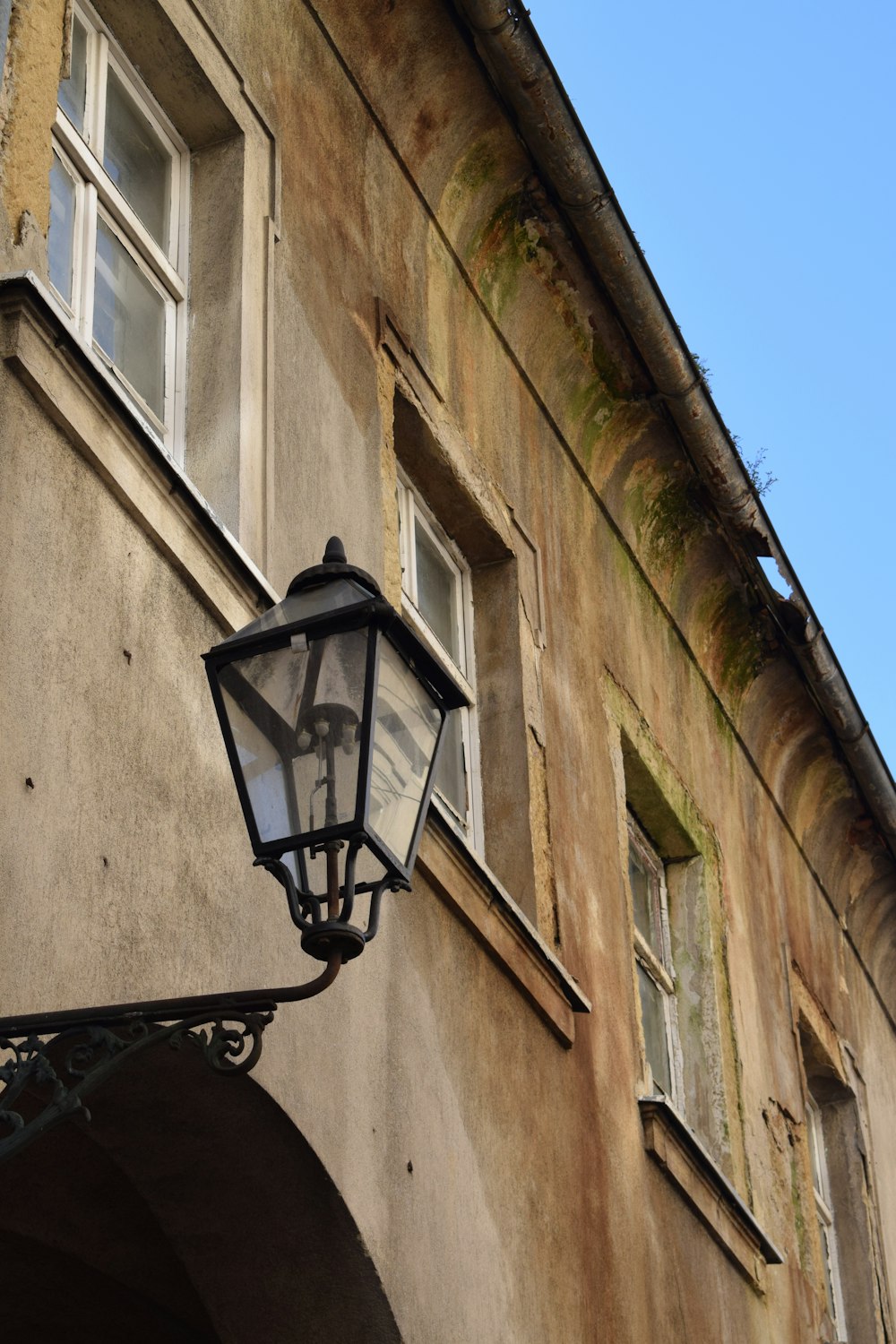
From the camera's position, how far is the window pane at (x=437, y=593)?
709cm

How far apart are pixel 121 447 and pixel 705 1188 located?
3.99 m

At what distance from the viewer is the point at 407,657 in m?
3.69

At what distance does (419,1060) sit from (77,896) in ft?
5.48

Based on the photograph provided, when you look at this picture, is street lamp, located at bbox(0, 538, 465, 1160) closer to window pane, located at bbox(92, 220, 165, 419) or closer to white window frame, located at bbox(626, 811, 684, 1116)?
window pane, located at bbox(92, 220, 165, 419)

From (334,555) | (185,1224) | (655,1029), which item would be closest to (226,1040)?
(334,555)

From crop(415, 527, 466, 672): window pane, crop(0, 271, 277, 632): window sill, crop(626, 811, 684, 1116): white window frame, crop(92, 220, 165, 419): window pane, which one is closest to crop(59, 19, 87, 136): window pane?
crop(92, 220, 165, 419): window pane

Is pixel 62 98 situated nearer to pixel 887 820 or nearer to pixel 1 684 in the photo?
pixel 1 684

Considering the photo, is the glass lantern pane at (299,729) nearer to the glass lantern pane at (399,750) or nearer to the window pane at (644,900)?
the glass lantern pane at (399,750)

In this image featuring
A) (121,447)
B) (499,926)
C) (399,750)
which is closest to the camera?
(399,750)

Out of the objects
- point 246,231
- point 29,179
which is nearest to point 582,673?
point 246,231

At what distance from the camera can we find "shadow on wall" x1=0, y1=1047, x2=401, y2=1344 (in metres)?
4.66

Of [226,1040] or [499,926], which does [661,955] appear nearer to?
[499,926]

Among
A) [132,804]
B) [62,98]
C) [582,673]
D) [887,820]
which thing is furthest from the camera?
[887,820]

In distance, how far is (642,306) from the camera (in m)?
8.00
